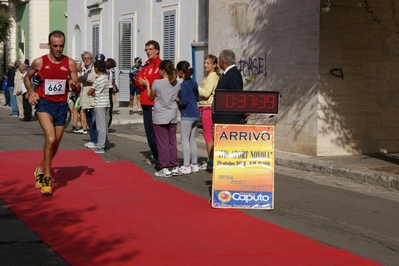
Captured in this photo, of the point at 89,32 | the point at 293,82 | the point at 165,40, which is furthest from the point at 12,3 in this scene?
the point at 293,82

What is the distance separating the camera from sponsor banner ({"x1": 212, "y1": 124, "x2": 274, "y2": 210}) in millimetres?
9688

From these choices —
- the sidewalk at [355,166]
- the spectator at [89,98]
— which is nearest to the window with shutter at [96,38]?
the spectator at [89,98]

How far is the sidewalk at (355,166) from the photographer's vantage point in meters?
12.0

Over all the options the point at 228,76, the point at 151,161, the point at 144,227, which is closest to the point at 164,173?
the point at 151,161

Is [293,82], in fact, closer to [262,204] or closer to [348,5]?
[348,5]

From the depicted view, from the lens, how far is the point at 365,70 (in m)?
15.0

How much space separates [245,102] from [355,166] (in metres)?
4.05

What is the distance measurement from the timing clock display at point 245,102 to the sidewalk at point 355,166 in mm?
2805

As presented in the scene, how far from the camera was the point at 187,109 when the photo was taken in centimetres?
1240

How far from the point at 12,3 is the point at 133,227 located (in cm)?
3991

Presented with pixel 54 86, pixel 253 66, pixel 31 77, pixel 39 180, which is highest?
pixel 253 66

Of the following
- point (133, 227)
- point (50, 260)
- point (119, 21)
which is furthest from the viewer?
point (119, 21)

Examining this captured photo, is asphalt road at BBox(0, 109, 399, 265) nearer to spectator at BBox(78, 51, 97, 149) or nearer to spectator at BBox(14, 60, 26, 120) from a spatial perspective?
spectator at BBox(78, 51, 97, 149)

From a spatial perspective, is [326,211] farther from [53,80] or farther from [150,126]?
[150,126]
